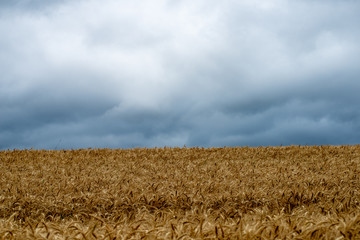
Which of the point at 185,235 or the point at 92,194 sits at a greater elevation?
the point at 92,194

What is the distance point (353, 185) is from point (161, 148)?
847 centimetres

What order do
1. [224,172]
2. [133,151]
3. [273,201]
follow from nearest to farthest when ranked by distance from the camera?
[273,201] < [224,172] < [133,151]

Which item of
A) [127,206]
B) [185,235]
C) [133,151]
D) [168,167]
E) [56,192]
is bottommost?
[185,235]

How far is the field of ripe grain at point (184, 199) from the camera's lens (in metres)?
2.78

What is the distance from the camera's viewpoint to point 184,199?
20.1 ft

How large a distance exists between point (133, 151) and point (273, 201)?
8653mm

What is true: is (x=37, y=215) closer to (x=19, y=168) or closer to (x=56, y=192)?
(x=56, y=192)

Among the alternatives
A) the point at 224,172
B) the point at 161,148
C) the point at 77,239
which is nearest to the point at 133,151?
the point at 161,148

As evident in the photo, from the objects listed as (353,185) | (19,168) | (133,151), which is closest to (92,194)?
(19,168)

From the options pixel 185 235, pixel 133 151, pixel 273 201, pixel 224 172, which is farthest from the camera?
pixel 133 151

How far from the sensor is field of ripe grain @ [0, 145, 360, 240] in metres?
2.78

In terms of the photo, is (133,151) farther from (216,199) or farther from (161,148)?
(216,199)

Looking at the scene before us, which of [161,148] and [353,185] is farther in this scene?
[161,148]

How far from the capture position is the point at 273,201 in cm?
629
